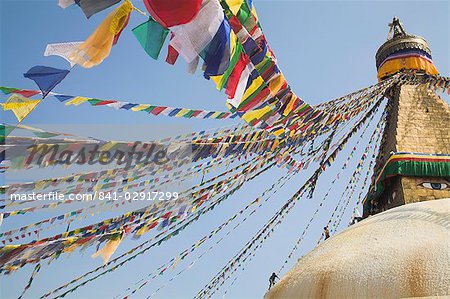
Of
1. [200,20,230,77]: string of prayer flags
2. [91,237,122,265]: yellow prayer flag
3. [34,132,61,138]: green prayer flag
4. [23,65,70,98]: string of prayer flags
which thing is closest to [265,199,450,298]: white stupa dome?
[91,237,122,265]: yellow prayer flag

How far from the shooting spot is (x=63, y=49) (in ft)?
9.27

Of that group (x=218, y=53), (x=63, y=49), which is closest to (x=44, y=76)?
(x=63, y=49)

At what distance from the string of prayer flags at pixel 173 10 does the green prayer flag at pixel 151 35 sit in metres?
0.21

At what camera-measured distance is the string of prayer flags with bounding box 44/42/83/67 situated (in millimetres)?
2760

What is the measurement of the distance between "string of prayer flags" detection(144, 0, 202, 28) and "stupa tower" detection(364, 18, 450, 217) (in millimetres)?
6859

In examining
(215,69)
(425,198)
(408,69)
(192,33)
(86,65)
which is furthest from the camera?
(408,69)

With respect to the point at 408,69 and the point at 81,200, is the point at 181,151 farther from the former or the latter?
the point at 408,69

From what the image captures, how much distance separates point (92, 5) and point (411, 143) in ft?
27.2

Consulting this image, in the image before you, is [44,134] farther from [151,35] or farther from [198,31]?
[198,31]

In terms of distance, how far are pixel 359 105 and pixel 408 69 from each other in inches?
116

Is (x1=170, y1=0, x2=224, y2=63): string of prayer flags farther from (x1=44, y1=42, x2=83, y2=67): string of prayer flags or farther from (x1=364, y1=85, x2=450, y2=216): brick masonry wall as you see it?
A: (x1=364, y1=85, x2=450, y2=216): brick masonry wall

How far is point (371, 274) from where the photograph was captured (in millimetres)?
3588

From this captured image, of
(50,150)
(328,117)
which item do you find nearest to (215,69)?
(50,150)

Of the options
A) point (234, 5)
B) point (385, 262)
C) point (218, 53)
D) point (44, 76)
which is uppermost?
Answer: point (234, 5)
